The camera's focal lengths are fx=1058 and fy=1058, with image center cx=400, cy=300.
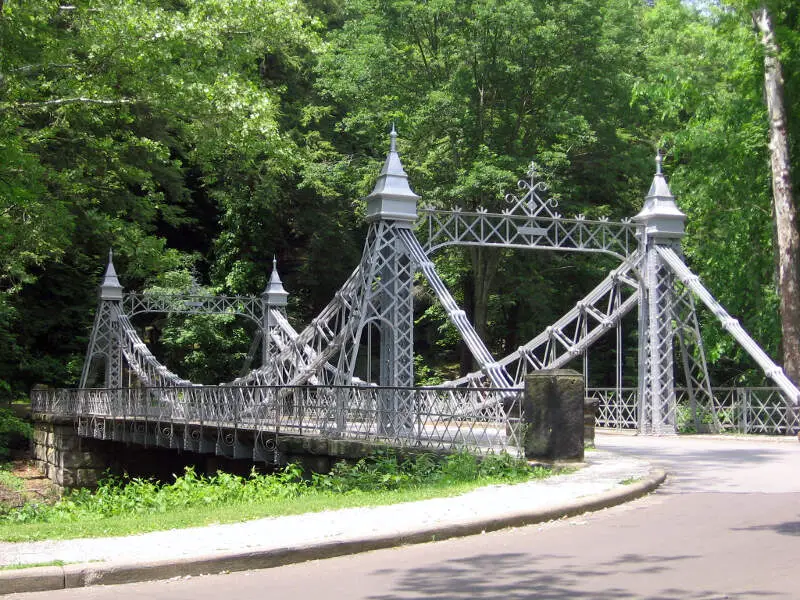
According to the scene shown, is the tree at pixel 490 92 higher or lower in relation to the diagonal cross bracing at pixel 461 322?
higher

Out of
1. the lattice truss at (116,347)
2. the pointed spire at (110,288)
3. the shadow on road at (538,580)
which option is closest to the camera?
the shadow on road at (538,580)

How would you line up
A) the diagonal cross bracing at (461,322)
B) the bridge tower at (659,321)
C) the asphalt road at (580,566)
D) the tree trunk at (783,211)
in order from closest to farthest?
the asphalt road at (580,566), the diagonal cross bracing at (461,322), the tree trunk at (783,211), the bridge tower at (659,321)

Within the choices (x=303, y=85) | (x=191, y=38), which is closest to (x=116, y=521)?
(x=191, y=38)

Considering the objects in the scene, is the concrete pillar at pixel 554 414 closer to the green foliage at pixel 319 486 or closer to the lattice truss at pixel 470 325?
the green foliage at pixel 319 486

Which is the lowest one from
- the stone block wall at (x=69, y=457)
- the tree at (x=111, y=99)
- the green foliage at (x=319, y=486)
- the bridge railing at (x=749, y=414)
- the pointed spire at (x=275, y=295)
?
the stone block wall at (x=69, y=457)

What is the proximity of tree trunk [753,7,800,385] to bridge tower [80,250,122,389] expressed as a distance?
1993 centimetres

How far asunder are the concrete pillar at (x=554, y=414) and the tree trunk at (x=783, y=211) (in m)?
10.9

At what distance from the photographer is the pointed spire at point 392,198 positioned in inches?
782

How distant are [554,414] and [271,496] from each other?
11.7ft

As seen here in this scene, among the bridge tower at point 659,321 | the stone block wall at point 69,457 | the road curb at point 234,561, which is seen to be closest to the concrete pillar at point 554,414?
the road curb at point 234,561

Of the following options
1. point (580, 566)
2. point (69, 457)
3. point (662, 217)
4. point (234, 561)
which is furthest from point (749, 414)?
point (69, 457)

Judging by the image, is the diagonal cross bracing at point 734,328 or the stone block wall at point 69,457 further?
the stone block wall at point 69,457

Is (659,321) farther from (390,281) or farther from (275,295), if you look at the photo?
(275,295)

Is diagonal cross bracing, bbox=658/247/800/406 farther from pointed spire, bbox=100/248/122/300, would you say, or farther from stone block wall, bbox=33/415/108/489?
pointed spire, bbox=100/248/122/300
